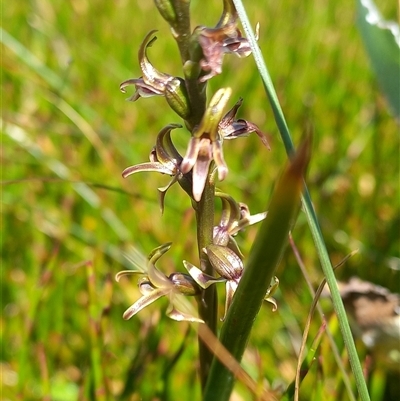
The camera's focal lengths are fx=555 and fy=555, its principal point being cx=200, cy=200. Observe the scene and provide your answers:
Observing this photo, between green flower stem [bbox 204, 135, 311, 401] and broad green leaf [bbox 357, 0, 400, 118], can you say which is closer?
green flower stem [bbox 204, 135, 311, 401]

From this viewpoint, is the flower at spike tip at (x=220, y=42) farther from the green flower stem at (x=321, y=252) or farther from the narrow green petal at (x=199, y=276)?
the narrow green petal at (x=199, y=276)

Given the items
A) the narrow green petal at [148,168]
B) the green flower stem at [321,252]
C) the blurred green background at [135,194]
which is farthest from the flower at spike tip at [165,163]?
the blurred green background at [135,194]

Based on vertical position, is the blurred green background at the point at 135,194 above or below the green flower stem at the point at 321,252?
below

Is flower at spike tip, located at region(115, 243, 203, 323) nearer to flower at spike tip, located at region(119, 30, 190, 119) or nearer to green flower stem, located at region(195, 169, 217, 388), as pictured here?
→ green flower stem, located at region(195, 169, 217, 388)

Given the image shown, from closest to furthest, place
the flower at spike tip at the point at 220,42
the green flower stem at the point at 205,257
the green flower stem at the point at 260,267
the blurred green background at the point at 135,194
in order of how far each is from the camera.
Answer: the green flower stem at the point at 260,267 < the flower at spike tip at the point at 220,42 < the green flower stem at the point at 205,257 < the blurred green background at the point at 135,194

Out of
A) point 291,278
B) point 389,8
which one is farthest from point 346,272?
point 389,8

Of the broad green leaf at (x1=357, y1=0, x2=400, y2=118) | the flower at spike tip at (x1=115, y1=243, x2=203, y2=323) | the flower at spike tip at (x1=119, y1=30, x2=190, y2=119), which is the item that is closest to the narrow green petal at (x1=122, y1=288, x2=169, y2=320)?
the flower at spike tip at (x1=115, y1=243, x2=203, y2=323)

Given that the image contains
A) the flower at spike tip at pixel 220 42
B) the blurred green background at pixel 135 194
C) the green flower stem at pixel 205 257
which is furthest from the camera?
the blurred green background at pixel 135 194
